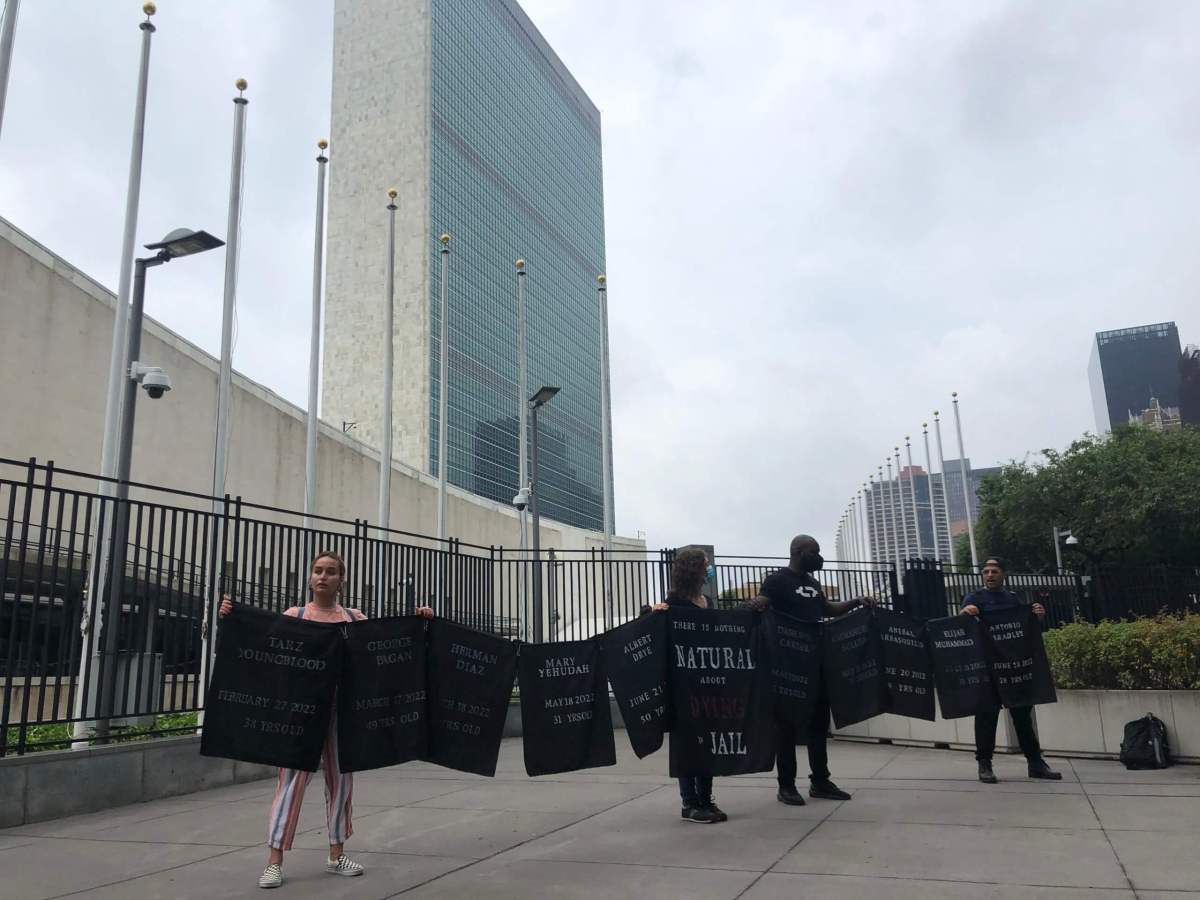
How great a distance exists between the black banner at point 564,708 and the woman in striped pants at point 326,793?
1.39 meters

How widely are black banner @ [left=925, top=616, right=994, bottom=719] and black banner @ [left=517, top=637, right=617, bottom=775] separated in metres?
3.27

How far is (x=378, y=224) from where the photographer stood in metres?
96.2

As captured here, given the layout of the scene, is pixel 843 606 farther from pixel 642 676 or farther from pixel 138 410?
pixel 138 410

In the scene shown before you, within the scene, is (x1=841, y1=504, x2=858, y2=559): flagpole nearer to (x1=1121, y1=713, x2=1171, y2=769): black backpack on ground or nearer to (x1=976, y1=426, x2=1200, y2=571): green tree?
(x1=976, y1=426, x2=1200, y2=571): green tree

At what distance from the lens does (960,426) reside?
50688 millimetres

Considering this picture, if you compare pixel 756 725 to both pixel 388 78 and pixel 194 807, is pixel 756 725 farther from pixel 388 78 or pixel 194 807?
pixel 388 78

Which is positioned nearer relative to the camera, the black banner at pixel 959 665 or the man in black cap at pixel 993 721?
the man in black cap at pixel 993 721

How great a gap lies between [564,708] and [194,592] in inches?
211

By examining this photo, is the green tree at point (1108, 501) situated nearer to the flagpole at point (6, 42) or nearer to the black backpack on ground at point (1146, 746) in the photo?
the black backpack on ground at point (1146, 746)

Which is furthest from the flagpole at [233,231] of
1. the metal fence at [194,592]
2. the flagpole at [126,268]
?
the metal fence at [194,592]

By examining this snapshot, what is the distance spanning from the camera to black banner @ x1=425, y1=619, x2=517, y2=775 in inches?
240

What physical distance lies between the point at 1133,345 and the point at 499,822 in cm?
21949

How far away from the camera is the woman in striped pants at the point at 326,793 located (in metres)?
4.91

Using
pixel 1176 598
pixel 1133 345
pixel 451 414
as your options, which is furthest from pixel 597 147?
pixel 1176 598
